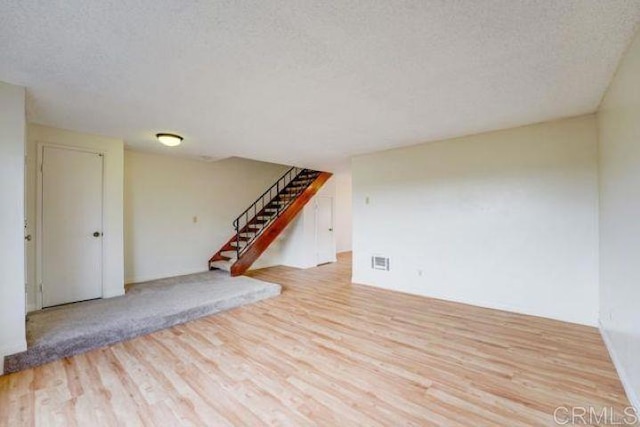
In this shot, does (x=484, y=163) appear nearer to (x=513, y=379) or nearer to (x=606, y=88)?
(x=606, y=88)

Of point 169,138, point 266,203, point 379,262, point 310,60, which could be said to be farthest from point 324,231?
point 310,60

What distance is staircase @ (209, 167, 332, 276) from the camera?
19.5 feet

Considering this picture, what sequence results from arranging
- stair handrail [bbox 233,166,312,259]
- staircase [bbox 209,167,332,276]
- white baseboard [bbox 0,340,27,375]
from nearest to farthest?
white baseboard [bbox 0,340,27,375] → staircase [bbox 209,167,332,276] → stair handrail [bbox 233,166,312,259]

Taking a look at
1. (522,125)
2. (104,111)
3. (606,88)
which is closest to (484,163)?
(522,125)

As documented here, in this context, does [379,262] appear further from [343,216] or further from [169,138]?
[343,216]

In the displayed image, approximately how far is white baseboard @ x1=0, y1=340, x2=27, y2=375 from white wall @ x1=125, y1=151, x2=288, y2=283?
107 inches

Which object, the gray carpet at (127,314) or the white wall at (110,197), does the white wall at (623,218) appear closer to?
the gray carpet at (127,314)

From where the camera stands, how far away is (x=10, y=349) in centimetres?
248

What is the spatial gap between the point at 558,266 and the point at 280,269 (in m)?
5.42

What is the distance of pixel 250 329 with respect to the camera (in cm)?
340

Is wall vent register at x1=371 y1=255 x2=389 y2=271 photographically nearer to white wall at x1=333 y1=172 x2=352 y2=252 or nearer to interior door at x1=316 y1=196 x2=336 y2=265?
interior door at x1=316 y1=196 x2=336 y2=265

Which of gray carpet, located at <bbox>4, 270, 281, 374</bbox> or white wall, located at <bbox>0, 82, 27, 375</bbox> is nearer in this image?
white wall, located at <bbox>0, 82, 27, 375</bbox>

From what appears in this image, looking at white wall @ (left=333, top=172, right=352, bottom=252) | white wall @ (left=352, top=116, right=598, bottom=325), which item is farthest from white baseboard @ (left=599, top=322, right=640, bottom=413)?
white wall @ (left=333, top=172, right=352, bottom=252)

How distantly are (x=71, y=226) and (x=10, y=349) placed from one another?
196cm
